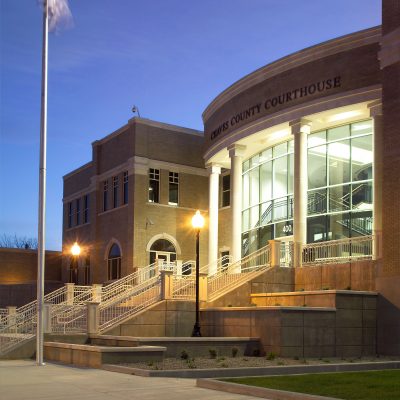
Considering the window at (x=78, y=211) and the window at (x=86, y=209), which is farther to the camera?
the window at (x=78, y=211)

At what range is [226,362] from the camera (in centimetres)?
1898

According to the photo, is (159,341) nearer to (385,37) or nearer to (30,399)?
(30,399)

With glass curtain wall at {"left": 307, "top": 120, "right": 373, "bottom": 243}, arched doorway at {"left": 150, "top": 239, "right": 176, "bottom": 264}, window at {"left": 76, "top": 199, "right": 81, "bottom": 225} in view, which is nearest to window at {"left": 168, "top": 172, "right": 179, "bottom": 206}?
arched doorway at {"left": 150, "top": 239, "right": 176, "bottom": 264}

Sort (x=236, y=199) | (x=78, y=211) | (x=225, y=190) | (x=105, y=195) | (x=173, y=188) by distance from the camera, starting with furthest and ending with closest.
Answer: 1. (x=78, y=211)
2. (x=105, y=195)
3. (x=173, y=188)
4. (x=225, y=190)
5. (x=236, y=199)

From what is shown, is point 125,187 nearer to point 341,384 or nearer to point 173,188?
point 173,188

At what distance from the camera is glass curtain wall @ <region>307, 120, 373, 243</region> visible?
30844 millimetres

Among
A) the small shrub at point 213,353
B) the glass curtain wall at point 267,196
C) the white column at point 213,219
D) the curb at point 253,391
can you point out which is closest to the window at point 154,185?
the white column at point 213,219

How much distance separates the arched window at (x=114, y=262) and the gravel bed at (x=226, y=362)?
2413 centimetres

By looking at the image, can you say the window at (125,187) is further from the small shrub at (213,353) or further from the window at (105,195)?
the small shrub at (213,353)

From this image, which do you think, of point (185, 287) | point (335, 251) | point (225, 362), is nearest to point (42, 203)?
point (225, 362)

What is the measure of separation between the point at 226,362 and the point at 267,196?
18922 mm

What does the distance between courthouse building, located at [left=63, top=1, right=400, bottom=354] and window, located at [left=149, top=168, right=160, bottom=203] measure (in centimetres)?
7

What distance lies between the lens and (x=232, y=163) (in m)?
36.3

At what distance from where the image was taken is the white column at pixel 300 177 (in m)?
30.5
